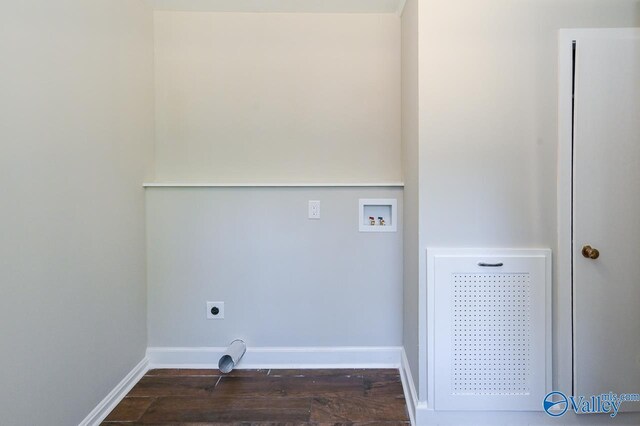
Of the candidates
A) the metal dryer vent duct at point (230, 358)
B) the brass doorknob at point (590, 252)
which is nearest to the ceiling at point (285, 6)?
the brass doorknob at point (590, 252)

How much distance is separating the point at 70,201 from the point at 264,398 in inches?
58.4

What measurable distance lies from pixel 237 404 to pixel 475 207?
1.73 meters

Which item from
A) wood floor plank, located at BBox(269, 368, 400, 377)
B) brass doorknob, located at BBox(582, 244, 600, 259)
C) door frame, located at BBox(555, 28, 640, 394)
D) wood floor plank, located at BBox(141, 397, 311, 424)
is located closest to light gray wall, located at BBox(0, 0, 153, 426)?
wood floor plank, located at BBox(141, 397, 311, 424)

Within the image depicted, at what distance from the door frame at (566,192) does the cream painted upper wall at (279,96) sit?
0.85 metres

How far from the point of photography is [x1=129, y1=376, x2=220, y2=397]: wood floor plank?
5.53ft

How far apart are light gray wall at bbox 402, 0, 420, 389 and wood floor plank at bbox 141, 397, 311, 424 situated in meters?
0.70

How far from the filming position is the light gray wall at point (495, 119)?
1.36 m

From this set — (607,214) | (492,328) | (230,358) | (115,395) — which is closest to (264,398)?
(230,358)

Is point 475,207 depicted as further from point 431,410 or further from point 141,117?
point 141,117

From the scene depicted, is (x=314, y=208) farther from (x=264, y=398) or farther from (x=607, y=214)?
(x=607, y=214)

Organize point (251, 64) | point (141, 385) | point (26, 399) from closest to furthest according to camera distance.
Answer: point (26, 399), point (141, 385), point (251, 64)

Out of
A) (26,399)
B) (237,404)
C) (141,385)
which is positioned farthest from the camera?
(141,385)

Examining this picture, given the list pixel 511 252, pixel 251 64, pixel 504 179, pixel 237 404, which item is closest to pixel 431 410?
pixel 511 252

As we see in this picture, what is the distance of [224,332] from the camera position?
6.23 ft
